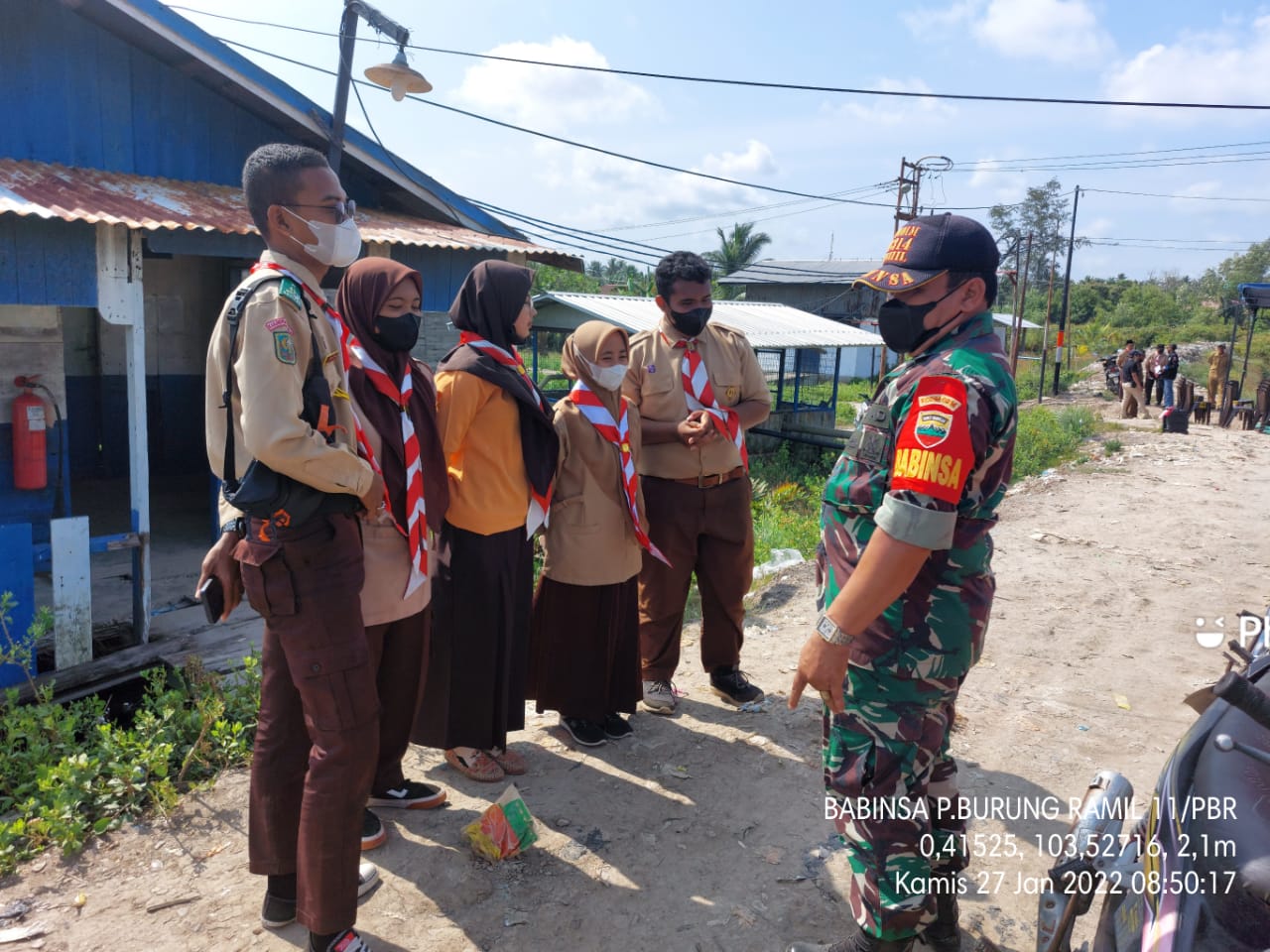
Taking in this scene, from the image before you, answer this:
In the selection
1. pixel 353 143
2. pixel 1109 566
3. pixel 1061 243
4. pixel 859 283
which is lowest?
pixel 1109 566

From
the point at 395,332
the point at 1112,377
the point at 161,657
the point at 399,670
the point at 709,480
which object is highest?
the point at 395,332

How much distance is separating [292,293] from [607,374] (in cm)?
151

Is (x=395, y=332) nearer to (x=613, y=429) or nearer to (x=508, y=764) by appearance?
(x=613, y=429)

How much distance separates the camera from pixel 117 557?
7.45 m

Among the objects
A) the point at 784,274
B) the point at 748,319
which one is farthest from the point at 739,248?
the point at 748,319

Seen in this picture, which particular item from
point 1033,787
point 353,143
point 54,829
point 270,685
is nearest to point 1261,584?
point 1033,787

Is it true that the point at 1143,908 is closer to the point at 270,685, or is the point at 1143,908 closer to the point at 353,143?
the point at 270,685

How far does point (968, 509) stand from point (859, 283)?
→ 68 centimetres

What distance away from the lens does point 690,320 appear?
3.78 meters

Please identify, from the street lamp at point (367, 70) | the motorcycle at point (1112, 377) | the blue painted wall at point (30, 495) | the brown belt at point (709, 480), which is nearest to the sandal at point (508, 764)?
the brown belt at point (709, 480)

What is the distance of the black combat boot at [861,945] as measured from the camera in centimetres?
220

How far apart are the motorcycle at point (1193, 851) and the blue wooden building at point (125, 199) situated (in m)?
5.46

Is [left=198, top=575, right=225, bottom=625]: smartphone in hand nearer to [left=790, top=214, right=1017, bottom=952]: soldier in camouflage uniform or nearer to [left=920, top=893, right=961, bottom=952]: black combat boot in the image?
[left=790, top=214, right=1017, bottom=952]: soldier in camouflage uniform

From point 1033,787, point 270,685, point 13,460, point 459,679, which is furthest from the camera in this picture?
point 13,460
